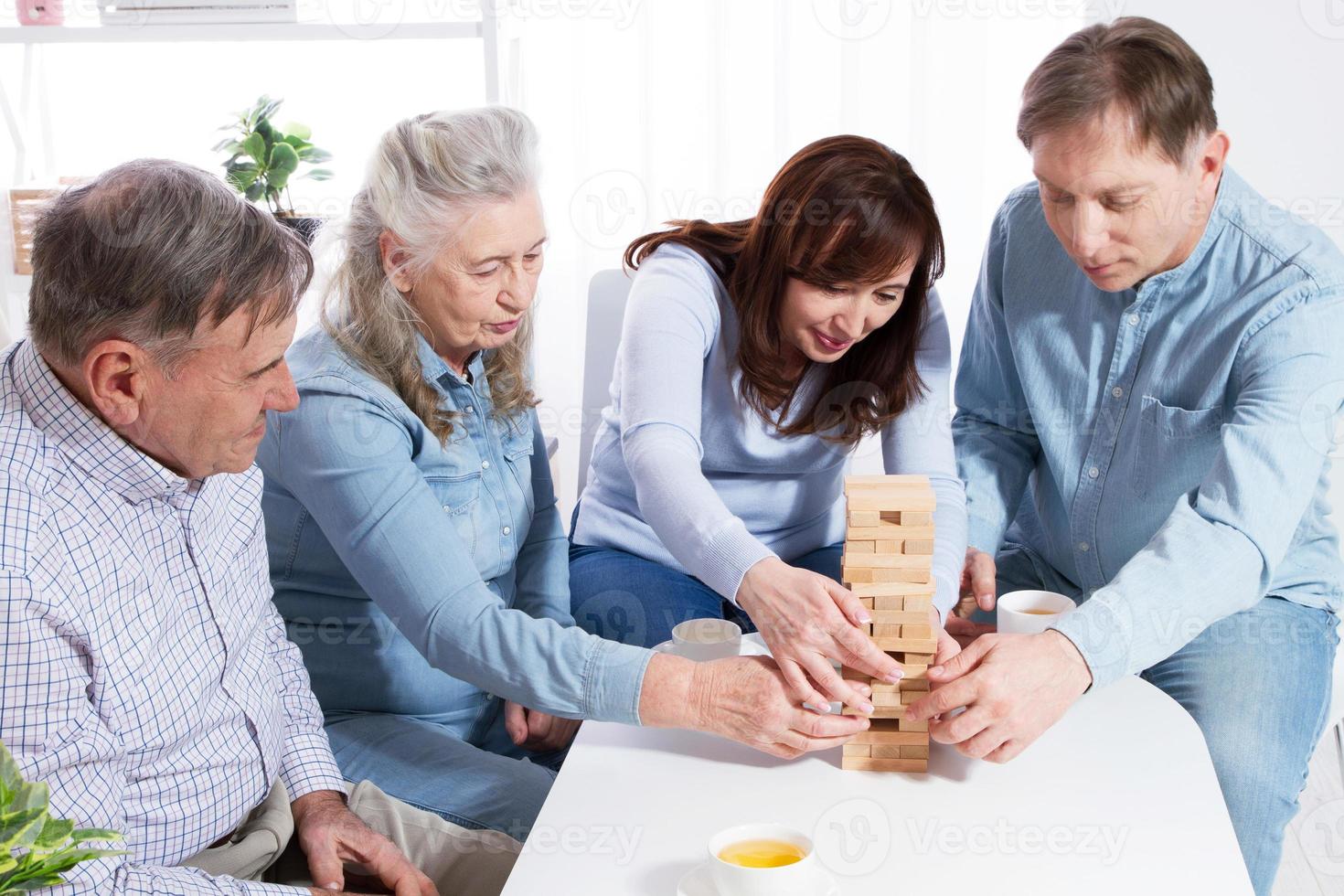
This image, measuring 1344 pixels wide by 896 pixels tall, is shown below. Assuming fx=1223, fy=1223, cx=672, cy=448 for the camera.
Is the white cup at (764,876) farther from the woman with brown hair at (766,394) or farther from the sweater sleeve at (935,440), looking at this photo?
the sweater sleeve at (935,440)

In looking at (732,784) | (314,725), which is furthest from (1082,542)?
(314,725)

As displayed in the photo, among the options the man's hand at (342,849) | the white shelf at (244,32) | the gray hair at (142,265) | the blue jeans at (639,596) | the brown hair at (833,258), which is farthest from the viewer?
the white shelf at (244,32)

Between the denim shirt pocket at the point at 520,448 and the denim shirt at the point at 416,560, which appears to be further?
the denim shirt pocket at the point at 520,448

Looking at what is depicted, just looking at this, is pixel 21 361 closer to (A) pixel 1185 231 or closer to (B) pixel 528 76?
(A) pixel 1185 231

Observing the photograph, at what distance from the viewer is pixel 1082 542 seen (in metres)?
1.93

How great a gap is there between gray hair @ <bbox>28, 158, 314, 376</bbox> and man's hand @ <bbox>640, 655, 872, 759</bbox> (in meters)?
0.58

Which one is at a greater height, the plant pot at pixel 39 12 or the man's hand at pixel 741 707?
the plant pot at pixel 39 12

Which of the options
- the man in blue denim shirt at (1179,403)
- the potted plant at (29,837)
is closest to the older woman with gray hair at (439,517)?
the man in blue denim shirt at (1179,403)

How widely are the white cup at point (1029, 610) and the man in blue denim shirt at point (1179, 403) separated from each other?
63mm

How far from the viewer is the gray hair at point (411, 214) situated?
159 centimetres

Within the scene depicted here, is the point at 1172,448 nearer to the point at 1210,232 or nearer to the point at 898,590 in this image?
the point at 1210,232

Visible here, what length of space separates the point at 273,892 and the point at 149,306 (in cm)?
58

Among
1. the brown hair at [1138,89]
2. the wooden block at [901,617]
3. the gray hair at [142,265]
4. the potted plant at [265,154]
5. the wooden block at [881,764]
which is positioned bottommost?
the wooden block at [881,764]

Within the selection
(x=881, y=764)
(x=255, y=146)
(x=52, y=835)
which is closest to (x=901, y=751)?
(x=881, y=764)
